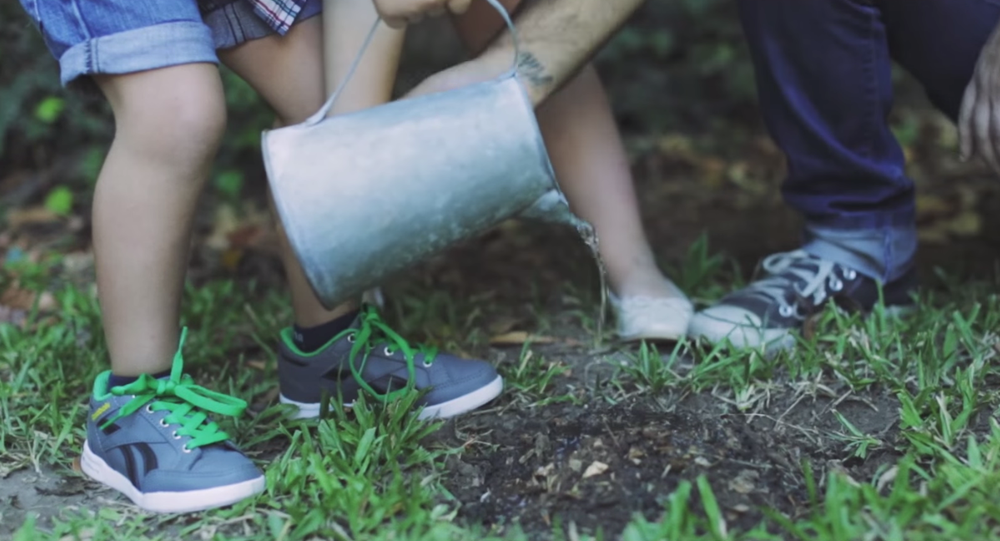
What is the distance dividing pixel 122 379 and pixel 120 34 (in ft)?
1.72

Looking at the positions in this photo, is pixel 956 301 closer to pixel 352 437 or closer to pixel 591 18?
pixel 591 18

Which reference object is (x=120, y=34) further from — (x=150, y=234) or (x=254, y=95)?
(x=254, y=95)

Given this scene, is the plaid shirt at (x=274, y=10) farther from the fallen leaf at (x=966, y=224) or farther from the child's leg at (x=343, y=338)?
the fallen leaf at (x=966, y=224)

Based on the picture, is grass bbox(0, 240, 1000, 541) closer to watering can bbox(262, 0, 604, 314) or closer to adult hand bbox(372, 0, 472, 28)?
watering can bbox(262, 0, 604, 314)

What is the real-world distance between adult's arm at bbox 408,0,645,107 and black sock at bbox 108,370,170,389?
2.15ft

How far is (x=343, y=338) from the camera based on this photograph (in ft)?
6.04

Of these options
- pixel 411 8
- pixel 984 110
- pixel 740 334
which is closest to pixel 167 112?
pixel 411 8

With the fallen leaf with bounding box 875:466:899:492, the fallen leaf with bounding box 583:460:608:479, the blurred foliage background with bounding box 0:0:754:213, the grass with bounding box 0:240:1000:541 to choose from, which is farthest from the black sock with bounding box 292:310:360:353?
the blurred foliage background with bounding box 0:0:754:213

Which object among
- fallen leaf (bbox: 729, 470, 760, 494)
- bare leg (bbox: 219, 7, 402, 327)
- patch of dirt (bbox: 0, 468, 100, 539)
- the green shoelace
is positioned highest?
bare leg (bbox: 219, 7, 402, 327)

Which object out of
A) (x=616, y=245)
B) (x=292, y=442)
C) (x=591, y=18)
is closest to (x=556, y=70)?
(x=591, y=18)

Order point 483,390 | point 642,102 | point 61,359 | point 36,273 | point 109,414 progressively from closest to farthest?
point 109,414, point 483,390, point 61,359, point 36,273, point 642,102

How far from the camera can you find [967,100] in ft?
6.01

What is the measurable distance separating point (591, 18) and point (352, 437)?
753 millimetres

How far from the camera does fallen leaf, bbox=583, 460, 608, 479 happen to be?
1.49 meters
